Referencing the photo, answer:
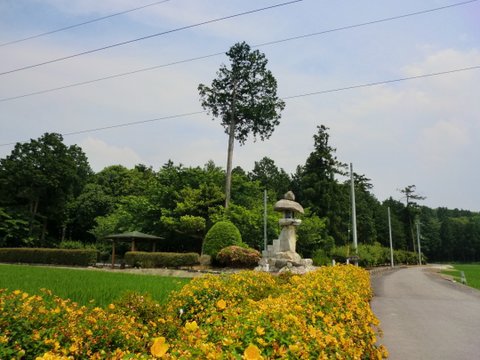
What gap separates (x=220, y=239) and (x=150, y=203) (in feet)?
34.8

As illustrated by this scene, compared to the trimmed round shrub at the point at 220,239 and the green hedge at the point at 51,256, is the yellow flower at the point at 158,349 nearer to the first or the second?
the trimmed round shrub at the point at 220,239

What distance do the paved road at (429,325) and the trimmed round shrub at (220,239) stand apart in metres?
12.1

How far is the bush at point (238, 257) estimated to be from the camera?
2120cm

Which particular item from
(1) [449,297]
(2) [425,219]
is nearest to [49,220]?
(1) [449,297]

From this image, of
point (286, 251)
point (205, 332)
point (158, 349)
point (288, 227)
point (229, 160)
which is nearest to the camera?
point (158, 349)

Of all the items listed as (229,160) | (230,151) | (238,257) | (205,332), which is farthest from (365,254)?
(205,332)

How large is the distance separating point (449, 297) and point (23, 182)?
121 ft

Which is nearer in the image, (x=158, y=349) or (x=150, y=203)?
(x=158, y=349)

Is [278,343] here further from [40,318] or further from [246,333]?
[40,318]

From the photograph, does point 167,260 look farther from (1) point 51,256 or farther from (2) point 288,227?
(1) point 51,256

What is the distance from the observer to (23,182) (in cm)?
3603

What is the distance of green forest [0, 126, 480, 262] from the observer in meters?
29.3

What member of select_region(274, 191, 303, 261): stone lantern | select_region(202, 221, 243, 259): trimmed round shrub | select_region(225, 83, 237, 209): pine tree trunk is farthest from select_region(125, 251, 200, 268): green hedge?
select_region(225, 83, 237, 209): pine tree trunk

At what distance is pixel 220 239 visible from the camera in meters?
23.4
